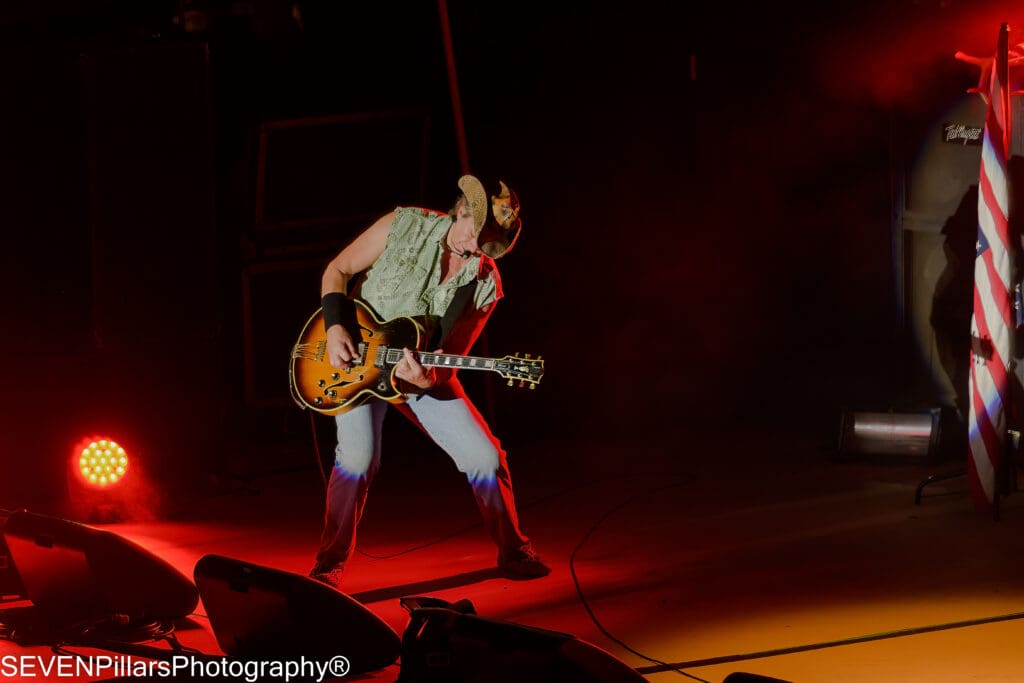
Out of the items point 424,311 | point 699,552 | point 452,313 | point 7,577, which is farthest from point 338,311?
point 699,552

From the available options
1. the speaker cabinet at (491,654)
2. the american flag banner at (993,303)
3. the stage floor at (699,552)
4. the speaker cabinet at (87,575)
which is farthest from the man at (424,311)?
the american flag banner at (993,303)

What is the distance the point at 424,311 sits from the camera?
513 cm

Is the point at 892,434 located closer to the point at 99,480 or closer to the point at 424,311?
the point at 424,311

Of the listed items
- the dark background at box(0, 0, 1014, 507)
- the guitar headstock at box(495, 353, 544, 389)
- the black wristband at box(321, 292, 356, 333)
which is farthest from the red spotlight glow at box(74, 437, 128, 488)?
the guitar headstock at box(495, 353, 544, 389)

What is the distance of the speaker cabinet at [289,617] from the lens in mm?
3506

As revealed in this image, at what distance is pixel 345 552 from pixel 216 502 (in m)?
2.31

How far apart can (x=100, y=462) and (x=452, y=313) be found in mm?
3008

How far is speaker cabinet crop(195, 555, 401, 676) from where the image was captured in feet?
11.5

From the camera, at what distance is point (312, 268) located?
888 cm

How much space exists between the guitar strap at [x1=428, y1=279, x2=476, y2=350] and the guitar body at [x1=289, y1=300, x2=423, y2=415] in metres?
0.10

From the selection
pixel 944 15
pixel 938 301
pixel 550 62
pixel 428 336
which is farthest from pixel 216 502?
pixel 944 15

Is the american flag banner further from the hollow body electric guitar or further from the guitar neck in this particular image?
the guitar neck

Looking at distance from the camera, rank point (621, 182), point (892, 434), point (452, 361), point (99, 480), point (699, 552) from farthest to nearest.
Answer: point (621, 182), point (892, 434), point (99, 480), point (699, 552), point (452, 361)

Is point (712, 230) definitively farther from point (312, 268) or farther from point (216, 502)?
point (216, 502)
